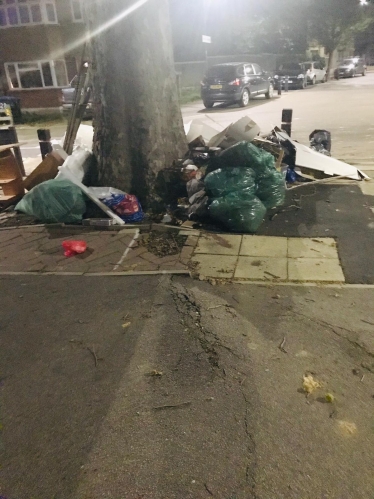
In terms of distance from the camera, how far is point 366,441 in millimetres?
2268

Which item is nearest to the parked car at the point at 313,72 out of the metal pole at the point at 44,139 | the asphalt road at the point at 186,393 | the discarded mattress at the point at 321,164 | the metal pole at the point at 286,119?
the metal pole at the point at 286,119

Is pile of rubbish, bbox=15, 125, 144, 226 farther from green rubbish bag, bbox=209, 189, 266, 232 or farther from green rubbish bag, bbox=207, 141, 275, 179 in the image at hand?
green rubbish bag, bbox=207, 141, 275, 179

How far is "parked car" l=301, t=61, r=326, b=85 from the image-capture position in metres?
31.0

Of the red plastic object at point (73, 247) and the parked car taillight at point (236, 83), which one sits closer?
the red plastic object at point (73, 247)

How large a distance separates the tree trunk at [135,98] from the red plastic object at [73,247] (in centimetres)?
139

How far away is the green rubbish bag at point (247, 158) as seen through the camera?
540 centimetres

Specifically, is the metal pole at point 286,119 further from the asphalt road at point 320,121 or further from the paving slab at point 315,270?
the paving slab at point 315,270

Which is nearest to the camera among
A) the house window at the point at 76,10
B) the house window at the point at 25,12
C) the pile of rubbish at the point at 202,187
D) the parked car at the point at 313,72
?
the pile of rubbish at the point at 202,187

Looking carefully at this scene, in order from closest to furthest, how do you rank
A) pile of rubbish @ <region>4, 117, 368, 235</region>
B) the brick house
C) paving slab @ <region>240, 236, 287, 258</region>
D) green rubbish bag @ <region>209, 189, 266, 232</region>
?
paving slab @ <region>240, 236, 287, 258</region> < green rubbish bag @ <region>209, 189, 266, 232</region> < pile of rubbish @ <region>4, 117, 368, 235</region> < the brick house

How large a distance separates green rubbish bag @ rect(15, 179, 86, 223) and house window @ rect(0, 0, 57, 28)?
23084 mm

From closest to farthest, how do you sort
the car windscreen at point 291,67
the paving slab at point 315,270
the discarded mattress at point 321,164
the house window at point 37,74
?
the paving slab at point 315,270
the discarded mattress at point 321,164
the house window at point 37,74
the car windscreen at point 291,67

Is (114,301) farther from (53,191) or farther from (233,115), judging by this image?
(233,115)

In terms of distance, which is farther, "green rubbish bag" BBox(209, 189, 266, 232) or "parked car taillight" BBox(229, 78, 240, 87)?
"parked car taillight" BBox(229, 78, 240, 87)

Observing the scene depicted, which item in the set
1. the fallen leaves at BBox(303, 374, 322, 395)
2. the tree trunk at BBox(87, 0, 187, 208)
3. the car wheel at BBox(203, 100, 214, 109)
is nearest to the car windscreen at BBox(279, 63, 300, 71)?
the car wheel at BBox(203, 100, 214, 109)
